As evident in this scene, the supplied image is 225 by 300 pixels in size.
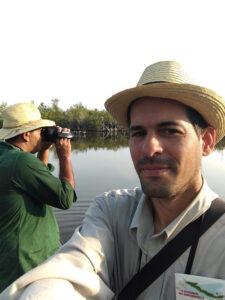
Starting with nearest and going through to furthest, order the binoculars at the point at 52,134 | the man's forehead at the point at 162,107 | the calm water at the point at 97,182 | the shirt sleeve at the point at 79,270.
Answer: the shirt sleeve at the point at 79,270
the man's forehead at the point at 162,107
the binoculars at the point at 52,134
the calm water at the point at 97,182

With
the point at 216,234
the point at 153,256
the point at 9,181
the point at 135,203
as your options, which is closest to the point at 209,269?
the point at 216,234

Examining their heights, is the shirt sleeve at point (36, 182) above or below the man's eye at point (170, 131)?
below

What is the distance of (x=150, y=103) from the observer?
148 cm

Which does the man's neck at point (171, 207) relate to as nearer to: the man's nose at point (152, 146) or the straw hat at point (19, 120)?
the man's nose at point (152, 146)

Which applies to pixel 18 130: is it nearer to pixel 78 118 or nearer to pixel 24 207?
pixel 24 207

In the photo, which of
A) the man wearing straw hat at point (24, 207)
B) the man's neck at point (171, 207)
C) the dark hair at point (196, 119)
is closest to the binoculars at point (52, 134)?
the man wearing straw hat at point (24, 207)

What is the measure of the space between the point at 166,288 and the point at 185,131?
798mm

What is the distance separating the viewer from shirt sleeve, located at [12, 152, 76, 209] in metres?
2.12

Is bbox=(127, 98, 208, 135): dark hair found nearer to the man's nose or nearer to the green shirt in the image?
the man's nose

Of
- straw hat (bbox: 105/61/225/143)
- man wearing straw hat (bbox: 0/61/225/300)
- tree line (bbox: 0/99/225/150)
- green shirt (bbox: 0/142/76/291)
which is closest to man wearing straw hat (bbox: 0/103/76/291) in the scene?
green shirt (bbox: 0/142/76/291)

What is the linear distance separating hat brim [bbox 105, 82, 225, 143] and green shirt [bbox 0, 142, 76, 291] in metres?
0.96

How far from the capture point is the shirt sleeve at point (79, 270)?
105cm

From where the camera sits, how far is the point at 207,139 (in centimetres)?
164

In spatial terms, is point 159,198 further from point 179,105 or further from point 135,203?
point 179,105
